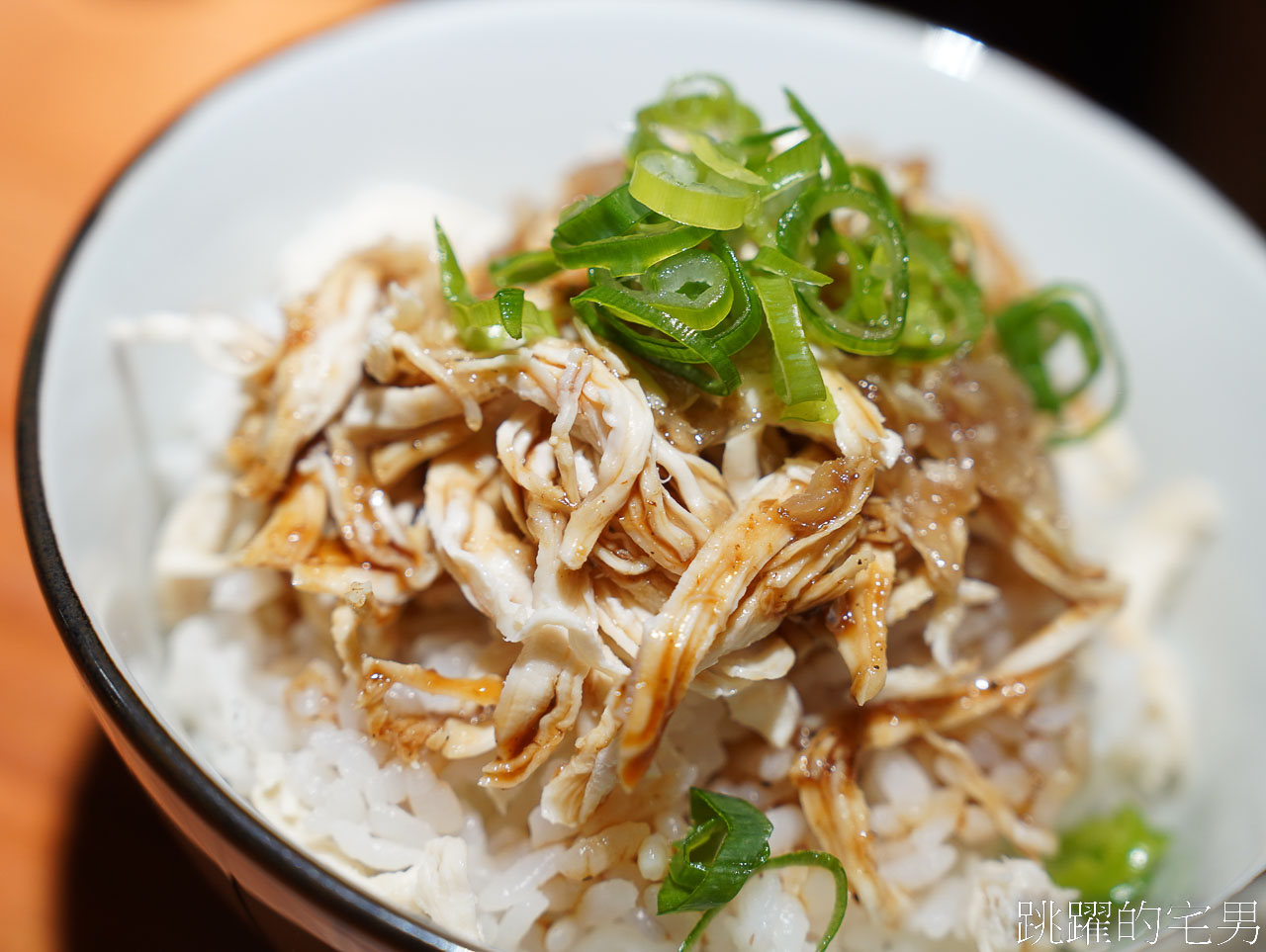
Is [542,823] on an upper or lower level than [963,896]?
upper

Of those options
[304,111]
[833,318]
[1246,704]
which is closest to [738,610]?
[833,318]

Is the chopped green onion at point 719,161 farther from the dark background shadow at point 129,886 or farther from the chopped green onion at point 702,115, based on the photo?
the dark background shadow at point 129,886

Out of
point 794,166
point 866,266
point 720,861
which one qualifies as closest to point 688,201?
point 794,166

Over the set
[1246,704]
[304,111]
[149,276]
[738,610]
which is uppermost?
[304,111]

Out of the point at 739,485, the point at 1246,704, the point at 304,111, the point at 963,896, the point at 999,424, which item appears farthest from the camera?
the point at 304,111

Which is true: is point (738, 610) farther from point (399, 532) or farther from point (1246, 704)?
point (1246, 704)

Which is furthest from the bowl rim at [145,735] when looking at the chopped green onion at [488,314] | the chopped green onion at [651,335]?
the chopped green onion at [651,335]

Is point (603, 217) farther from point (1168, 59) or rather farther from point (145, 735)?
point (1168, 59)
